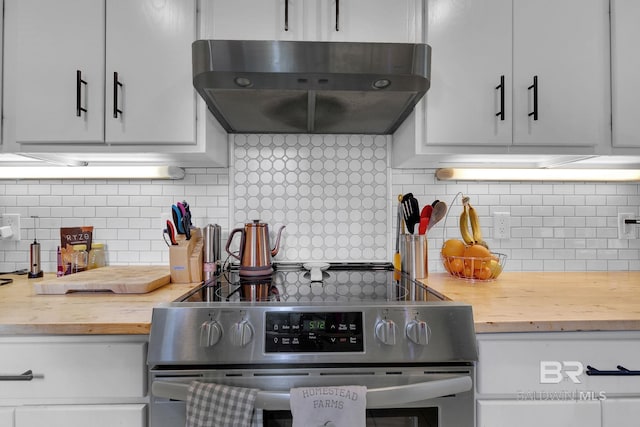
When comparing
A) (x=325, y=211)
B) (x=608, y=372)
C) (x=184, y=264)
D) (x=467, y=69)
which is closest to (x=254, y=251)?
(x=184, y=264)

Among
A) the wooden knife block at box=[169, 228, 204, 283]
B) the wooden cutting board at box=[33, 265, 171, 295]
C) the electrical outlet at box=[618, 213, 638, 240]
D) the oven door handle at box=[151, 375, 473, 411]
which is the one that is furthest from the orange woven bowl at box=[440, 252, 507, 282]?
the wooden cutting board at box=[33, 265, 171, 295]

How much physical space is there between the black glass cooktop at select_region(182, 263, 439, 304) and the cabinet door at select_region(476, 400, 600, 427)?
324 mm

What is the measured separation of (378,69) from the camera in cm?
107

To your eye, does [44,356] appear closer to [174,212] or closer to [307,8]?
[174,212]

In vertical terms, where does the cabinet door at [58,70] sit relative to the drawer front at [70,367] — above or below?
above

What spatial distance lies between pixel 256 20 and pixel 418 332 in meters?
1.17

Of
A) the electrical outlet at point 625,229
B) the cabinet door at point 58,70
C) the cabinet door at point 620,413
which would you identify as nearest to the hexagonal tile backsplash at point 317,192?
the cabinet door at point 58,70

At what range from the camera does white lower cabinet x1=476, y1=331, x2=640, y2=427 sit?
Answer: 36.9 inches

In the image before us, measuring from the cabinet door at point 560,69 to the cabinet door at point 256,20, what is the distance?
31.9 inches

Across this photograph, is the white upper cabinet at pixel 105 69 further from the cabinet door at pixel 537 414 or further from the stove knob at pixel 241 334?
the cabinet door at pixel 537 414

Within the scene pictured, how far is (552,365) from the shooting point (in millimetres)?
946

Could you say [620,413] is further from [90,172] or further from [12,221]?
[12,221]

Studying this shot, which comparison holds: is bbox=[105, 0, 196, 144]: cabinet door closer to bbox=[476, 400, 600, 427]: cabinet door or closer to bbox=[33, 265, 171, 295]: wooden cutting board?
bbox=[33, 265, 171, 295]: wooden cutting board

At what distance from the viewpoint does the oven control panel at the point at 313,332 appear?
0.91 meters
